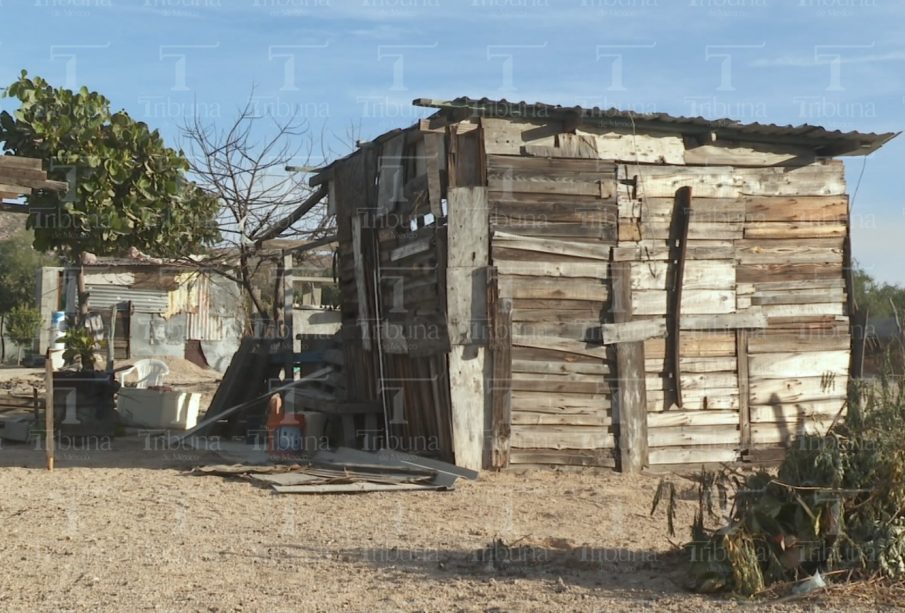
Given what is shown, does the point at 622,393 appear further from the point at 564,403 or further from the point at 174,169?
the point at 174,169

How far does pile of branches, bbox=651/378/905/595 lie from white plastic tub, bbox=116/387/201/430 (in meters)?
11.3

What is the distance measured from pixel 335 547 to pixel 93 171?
7.80m

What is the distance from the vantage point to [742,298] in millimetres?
11961

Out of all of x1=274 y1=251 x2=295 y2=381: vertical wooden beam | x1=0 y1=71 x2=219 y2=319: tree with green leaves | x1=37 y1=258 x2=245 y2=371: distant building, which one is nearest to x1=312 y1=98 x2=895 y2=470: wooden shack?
x1=274 y1=251 x2=295 y2=381: vertical wooden beam

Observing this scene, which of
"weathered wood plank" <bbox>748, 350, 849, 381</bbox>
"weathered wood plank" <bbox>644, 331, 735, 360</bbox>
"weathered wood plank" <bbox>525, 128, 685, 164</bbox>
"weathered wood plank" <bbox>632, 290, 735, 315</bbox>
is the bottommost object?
"weathered wood plank" <bbox>748, 350, 849, 381</bbox>

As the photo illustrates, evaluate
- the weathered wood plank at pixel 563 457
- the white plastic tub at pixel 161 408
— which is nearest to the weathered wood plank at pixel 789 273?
the weathered wood plank at pixel 563 457

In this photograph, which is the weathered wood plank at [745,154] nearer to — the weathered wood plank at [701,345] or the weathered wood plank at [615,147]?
the weathered wood plank at [615,147]

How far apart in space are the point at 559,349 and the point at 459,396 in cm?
127

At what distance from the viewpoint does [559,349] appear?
441 inches

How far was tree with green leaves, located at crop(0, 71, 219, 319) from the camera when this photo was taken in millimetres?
13117

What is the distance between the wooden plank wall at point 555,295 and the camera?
1105 cm

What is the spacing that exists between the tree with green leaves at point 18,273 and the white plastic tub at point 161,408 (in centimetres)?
2932

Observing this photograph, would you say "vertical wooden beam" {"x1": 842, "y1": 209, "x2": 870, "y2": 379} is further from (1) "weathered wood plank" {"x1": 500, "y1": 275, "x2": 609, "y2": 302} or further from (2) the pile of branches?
(2) the pile of branches

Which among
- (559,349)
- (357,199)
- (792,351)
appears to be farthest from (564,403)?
(357,199)
